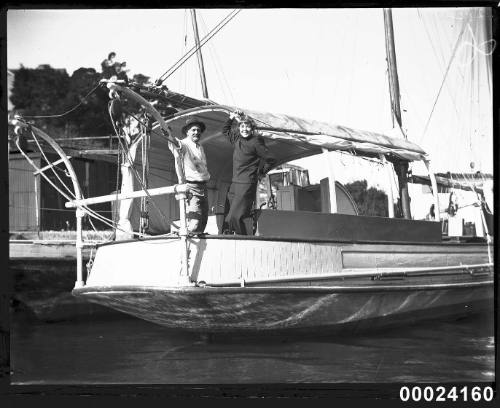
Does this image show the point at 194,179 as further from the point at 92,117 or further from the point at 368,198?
the point at 92,117

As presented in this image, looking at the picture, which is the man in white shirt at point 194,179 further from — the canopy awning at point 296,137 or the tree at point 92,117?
the tree at point 92,117

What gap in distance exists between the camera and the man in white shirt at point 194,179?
7543mm

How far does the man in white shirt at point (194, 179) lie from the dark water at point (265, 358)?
5.27 feet

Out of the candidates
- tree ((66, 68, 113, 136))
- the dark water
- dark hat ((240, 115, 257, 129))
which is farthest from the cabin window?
tree ((66, 68, 113, 136))

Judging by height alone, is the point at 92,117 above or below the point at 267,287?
above

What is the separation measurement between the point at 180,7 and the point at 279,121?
266 cm

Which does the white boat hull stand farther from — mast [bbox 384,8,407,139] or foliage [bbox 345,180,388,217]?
mast [bbox 384,8,407,139]

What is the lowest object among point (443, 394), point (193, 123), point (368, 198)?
point (443, 394)

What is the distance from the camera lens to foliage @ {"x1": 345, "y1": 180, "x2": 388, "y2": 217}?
948 cm

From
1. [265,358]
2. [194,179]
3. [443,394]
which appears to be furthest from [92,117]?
[443,394]

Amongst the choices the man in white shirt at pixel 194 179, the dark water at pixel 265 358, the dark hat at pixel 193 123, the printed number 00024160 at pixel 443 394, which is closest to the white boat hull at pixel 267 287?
the dark water at pixel 265 358

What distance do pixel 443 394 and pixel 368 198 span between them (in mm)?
4273

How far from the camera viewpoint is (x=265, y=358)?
739 centimetres

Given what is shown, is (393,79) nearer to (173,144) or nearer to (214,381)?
(173,144)
